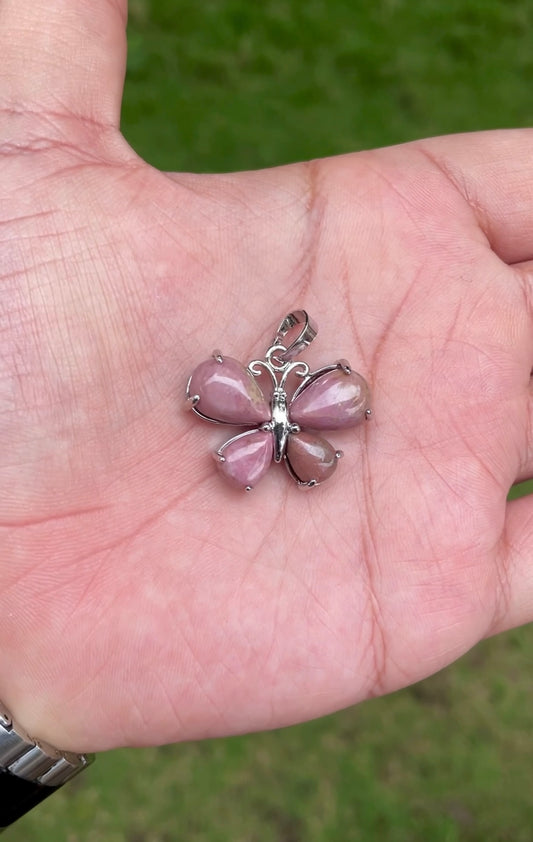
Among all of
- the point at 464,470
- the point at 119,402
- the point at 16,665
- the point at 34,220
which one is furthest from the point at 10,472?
the point at 464,470

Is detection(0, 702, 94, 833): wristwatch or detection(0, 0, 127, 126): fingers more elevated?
detection(0, 0, 127, 126): fingers

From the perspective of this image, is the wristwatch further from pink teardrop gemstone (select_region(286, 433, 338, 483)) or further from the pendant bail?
the pendant bail

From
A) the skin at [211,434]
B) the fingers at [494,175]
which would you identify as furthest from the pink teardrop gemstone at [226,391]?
the fingers at [494,175]

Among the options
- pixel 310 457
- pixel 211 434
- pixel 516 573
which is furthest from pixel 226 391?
pixel 516 573

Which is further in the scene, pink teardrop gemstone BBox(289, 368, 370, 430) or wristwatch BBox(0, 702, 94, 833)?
pink teardrop gemstone BBox(289, 368, 370, 430)

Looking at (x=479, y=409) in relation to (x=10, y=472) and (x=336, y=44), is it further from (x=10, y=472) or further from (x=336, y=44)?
(x=336, y=44)

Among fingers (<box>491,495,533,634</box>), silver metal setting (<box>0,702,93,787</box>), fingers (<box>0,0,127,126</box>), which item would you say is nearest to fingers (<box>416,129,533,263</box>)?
fingers (<box>491,495,533,634</box>)
